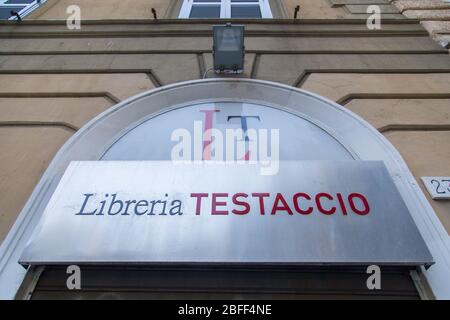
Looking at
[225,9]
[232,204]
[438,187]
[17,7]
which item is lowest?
[232,204]

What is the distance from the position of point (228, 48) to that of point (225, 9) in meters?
2.27

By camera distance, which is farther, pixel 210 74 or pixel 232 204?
pixel 210 74

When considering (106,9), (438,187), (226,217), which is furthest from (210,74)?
(106,9)

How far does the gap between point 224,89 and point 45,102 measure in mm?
2403

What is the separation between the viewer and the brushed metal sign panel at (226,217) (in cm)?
215

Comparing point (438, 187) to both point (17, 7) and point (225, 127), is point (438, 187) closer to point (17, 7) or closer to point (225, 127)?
point (225, 127)

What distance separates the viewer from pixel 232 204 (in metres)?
2.41

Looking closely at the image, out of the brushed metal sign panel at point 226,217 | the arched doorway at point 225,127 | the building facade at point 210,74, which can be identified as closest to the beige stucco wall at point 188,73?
the building facade at point 210,74

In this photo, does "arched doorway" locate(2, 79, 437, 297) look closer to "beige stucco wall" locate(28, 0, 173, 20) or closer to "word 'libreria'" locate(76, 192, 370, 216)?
"word 'libreria'" locate(76, 192, 370, 216)

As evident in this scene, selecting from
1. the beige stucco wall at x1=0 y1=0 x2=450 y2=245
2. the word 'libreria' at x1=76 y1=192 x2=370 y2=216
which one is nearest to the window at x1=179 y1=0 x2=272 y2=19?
the beige stucco wall at x1=0 y1=0 x2=450 y2=245

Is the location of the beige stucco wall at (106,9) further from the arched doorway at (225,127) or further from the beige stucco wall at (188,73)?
the arched doorway at (225,127)

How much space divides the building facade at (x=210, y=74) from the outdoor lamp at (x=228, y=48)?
20cm

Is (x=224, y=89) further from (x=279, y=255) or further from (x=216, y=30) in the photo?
(x=279, y=255)
